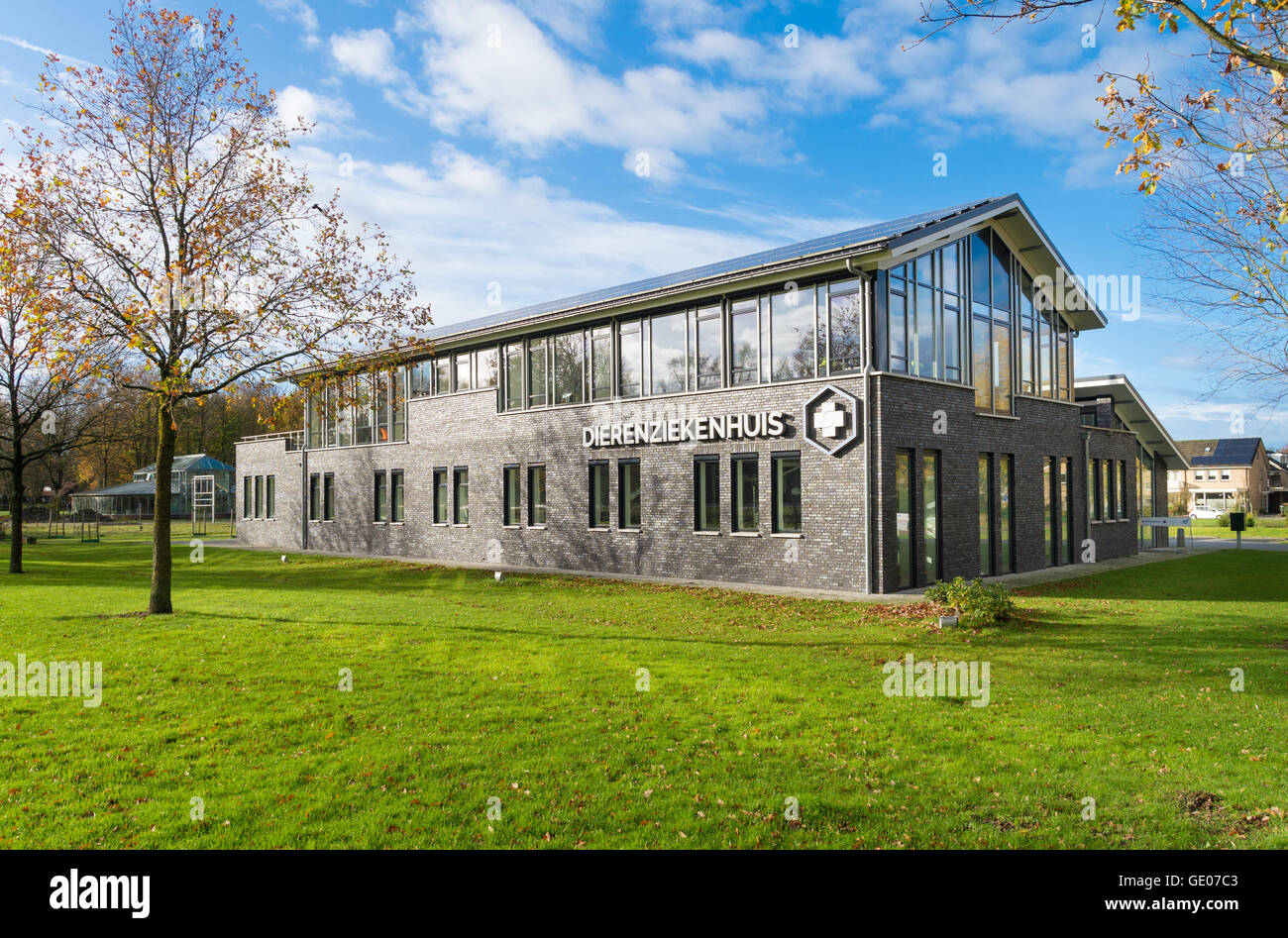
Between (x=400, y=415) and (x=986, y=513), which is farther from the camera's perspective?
(x=400, y=415)

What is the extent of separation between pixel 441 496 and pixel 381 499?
385cm

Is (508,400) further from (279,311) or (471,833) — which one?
A: (471,833)

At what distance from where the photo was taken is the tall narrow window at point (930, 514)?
18.7m

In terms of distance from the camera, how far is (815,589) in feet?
59.0

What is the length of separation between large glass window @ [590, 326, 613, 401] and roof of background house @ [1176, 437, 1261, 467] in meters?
84.0

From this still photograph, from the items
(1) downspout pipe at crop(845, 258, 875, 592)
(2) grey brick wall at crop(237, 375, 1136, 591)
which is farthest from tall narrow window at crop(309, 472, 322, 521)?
(1) downspout pipe at crop(845, 258, 875, 592)

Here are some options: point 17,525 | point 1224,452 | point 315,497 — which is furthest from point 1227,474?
point 17,525

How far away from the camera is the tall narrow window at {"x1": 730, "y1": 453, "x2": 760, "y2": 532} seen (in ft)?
63.9

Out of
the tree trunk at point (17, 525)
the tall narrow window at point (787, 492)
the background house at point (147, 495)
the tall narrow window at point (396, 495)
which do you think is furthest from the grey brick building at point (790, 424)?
the background house at point (147, 495)

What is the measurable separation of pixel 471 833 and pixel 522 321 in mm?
21117

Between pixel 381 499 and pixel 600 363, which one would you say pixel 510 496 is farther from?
pixel 381 499
